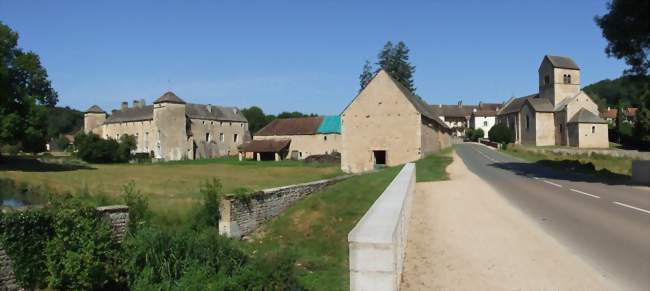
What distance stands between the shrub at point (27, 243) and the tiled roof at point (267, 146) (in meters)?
54.8

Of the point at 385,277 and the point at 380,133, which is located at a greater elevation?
the point at 380,133

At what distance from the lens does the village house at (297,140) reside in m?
67.3

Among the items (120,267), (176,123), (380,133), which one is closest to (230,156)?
(176,123)

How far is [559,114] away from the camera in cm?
7044

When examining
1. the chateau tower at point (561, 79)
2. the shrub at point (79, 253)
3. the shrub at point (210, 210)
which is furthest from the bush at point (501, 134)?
the shrub at point (79, 253)

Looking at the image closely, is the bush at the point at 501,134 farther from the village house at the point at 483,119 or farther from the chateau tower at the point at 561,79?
the village house at the point at 483,119

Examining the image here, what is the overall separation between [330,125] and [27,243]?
56.0 metres

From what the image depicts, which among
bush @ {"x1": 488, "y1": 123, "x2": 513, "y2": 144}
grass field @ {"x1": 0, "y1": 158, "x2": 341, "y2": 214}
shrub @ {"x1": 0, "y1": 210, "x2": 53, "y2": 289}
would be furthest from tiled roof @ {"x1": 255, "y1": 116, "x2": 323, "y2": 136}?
shrub @ {"x1": 0, "y1": 210, "x2": 53, "y2": 289}

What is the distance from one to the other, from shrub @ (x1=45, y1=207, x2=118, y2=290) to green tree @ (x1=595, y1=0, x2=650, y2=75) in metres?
20.5

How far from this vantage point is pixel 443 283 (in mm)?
6102

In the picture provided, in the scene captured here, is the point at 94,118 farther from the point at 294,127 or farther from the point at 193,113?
the point at 294,127

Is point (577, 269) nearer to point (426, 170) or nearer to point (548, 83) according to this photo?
point (426, 170)

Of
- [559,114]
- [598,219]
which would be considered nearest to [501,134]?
[559,114]

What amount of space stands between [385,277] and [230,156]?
257ft
